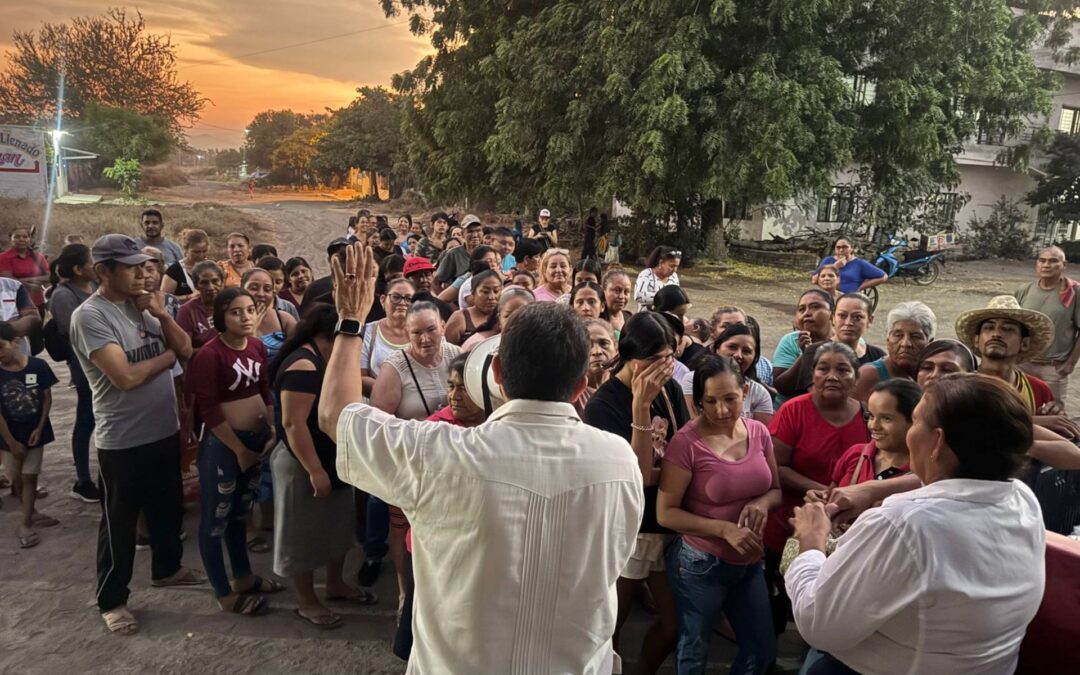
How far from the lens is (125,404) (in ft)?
10.7

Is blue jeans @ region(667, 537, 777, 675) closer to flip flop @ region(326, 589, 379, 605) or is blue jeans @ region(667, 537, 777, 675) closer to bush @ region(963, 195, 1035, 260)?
flip flop @ region(326, 589, 379, 605)

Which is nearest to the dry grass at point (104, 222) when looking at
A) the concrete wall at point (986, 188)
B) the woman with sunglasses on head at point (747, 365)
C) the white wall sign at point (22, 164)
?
the white wall sign at point (22, 164)

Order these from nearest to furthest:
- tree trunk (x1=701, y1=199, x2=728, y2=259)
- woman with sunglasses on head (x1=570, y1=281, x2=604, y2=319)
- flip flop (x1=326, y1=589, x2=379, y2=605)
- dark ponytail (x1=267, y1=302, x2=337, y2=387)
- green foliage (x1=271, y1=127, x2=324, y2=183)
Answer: dark ponytail (x1=267, y1=302, x2=337, y2=387) < flip flop (x1=326, y1=589, x2=379, y2=605) < woman with sunglasses on head (x1=570, y1=281, x2=604, y2=319) < tree trunk (x1=701, y1=199, x2=728, y2=259) < green foliage (x1=271, y1=127, x2=324, y2=183)

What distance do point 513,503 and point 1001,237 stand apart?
2859 centimetres

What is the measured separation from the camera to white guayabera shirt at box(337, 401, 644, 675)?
142cm

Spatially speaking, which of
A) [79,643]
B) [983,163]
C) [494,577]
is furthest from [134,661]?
[983,163]

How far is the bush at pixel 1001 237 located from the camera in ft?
79.2

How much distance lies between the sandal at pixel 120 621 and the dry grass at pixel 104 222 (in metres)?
9.96

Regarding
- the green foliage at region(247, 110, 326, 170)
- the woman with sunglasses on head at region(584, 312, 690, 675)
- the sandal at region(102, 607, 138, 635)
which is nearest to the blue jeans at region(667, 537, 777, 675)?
the woman with sunglasses on head at region(584, 312, 690, 675)

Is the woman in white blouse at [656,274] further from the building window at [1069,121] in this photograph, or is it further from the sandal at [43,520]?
the building window at [1069,121]

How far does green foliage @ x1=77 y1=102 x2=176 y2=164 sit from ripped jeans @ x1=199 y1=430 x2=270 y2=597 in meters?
29.5

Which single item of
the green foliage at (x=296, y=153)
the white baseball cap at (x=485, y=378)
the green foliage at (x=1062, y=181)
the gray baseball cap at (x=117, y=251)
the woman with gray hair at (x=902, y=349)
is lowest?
the woman with gray hair at (x=902, y=349)

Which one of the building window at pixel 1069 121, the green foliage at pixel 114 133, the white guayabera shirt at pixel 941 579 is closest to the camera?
the white guayabera shirt at pixel 941 579

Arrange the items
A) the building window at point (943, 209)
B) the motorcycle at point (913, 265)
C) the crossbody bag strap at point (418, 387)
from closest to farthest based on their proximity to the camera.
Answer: the crossbody bag strap at point (418, 387) → the motorcycle at point (913, 265) → the building window at point (943, 209)
